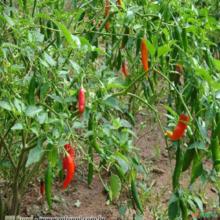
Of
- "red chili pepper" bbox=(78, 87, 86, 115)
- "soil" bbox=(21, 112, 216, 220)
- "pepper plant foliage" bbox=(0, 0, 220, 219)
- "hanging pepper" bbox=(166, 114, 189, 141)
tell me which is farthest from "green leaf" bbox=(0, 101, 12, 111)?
"soil" bbox=(21, 112, 216, 220)

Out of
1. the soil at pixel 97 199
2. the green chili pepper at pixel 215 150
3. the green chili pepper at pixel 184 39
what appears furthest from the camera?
the soil at pixel 97 199

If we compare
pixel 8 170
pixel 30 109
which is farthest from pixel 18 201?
pixel 30 109

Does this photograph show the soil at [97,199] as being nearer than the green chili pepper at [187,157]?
No

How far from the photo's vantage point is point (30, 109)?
153cm

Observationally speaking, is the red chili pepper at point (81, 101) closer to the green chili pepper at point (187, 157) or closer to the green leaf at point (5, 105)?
the green leaf at point (5, 105)

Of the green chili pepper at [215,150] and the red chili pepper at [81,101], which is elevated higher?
the red chili pepper at [81,101]

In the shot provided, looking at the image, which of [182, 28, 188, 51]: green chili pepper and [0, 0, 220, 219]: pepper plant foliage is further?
[182, 28, 188, 51]: green chili pepper

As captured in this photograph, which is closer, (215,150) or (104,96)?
(215,150)

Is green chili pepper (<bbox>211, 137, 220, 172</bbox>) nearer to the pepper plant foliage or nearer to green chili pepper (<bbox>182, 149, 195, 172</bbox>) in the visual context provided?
the pepper plant foliage

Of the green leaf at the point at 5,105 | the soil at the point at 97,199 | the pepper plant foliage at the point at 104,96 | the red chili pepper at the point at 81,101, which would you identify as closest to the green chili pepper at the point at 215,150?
the pepper plant foliage at the point at 104,96

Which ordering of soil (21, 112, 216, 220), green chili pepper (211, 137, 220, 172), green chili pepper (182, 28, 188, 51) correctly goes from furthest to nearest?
soil (21, 112, 216, 220) → green chili pepper (182, 28, 188, 51) → green chili pepper (211, 137, 220, 172)

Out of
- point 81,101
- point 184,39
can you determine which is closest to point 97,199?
point 184,39

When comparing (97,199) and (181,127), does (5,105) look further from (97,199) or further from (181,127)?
(97,199)

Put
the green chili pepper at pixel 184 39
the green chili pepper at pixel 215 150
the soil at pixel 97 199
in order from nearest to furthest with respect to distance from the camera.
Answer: the green chili pepper at pixel 215 150 < the green chili pepper at pixel 184 39 < the soil at pixel 97 199
